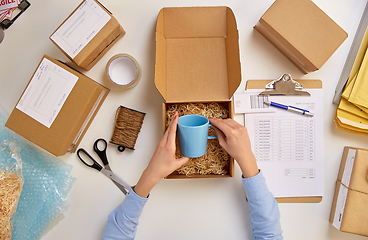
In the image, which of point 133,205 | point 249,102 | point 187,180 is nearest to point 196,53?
point 249,102

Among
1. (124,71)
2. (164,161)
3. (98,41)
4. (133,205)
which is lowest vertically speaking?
(133,205)

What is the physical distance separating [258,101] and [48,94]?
88 centimetres

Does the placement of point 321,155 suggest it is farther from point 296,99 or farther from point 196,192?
point 196,192

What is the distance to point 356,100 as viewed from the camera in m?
0.95

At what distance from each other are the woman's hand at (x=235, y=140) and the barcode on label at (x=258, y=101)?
22 cm

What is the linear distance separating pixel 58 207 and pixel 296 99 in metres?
1.19

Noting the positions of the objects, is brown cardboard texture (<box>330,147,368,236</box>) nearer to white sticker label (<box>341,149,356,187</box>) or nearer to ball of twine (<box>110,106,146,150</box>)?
white sticker label (<box>341,149,356,187</box>)

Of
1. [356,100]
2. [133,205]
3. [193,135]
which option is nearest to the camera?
[193,135]

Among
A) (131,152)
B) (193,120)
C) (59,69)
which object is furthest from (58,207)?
(193,120)

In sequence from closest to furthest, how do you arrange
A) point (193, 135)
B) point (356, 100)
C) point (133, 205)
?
point (193, 135) → point (133, 205) → point (356, 100)

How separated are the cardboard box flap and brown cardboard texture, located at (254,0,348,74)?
0.19 m

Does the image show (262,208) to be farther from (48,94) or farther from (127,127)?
(48,94)

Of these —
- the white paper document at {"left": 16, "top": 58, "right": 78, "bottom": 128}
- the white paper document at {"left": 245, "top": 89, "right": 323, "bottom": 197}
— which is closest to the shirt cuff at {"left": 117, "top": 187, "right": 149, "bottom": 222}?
the white paper document at {"left": 16, "top": 58, "right": 78, "bottom": 128}

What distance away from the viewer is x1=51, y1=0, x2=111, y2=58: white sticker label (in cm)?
90
